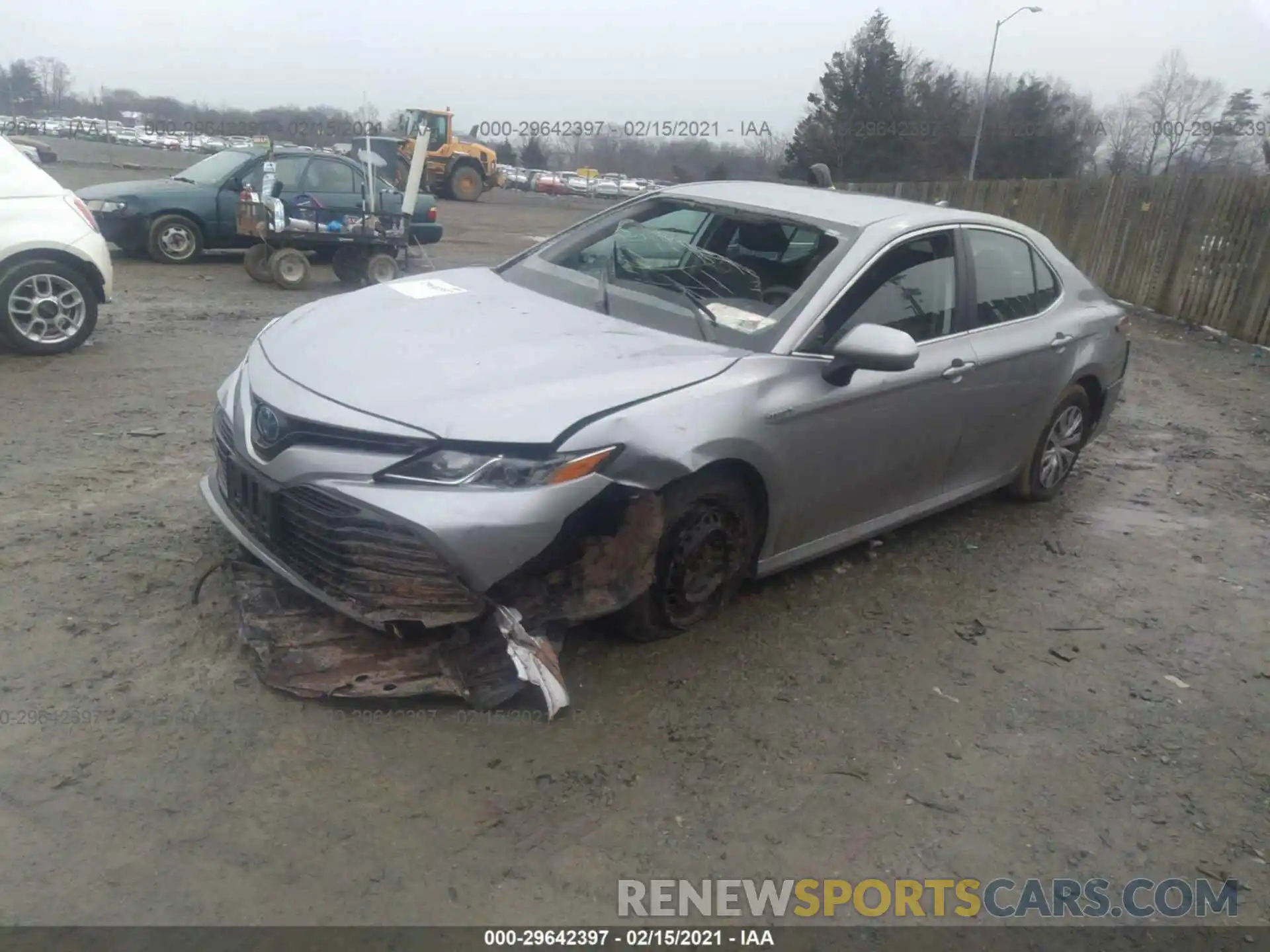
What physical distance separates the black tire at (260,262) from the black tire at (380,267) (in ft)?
Answer: 3.51

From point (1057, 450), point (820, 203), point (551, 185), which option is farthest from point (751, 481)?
point (551, 185)

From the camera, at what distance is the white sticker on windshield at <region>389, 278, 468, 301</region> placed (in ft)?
14.2

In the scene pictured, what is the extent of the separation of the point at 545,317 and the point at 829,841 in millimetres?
2225

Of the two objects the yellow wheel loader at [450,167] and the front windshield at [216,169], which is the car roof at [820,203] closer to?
the front windshield at [216,169]

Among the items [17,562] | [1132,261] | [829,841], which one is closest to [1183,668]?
[829,841]

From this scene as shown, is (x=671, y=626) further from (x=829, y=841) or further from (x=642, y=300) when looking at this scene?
(x=642, y=300)

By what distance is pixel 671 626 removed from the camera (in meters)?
3.71

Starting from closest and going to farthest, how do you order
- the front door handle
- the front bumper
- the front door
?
the front door
the front door handle
the front bumper

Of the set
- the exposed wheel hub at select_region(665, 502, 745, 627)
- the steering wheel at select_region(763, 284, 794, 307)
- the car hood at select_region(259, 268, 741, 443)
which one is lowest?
the exposed wheel hub at select_region(665, 502, 745, 627)

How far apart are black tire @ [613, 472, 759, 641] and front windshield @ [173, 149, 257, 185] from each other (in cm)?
1049

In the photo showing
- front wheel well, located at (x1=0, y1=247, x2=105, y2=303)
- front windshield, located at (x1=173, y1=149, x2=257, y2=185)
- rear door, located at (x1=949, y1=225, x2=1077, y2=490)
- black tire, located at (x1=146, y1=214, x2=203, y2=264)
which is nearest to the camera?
rear door, located at (x1=949, y1=225, x2=1077, y2=490)

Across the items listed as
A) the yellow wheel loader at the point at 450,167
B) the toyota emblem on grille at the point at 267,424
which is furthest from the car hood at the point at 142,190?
the yellow wheel loader at the point at 450,167

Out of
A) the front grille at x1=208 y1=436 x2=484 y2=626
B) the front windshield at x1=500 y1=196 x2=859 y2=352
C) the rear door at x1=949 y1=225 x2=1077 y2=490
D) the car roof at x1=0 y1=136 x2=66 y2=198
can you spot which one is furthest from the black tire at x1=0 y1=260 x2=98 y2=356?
the rear door at x1=949 y1=225 x2=1077 y2=490

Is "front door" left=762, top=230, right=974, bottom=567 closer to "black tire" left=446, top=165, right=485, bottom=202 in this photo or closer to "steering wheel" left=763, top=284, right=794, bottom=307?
"steering wheel" left=763, top=284, right=794, bottom=307
